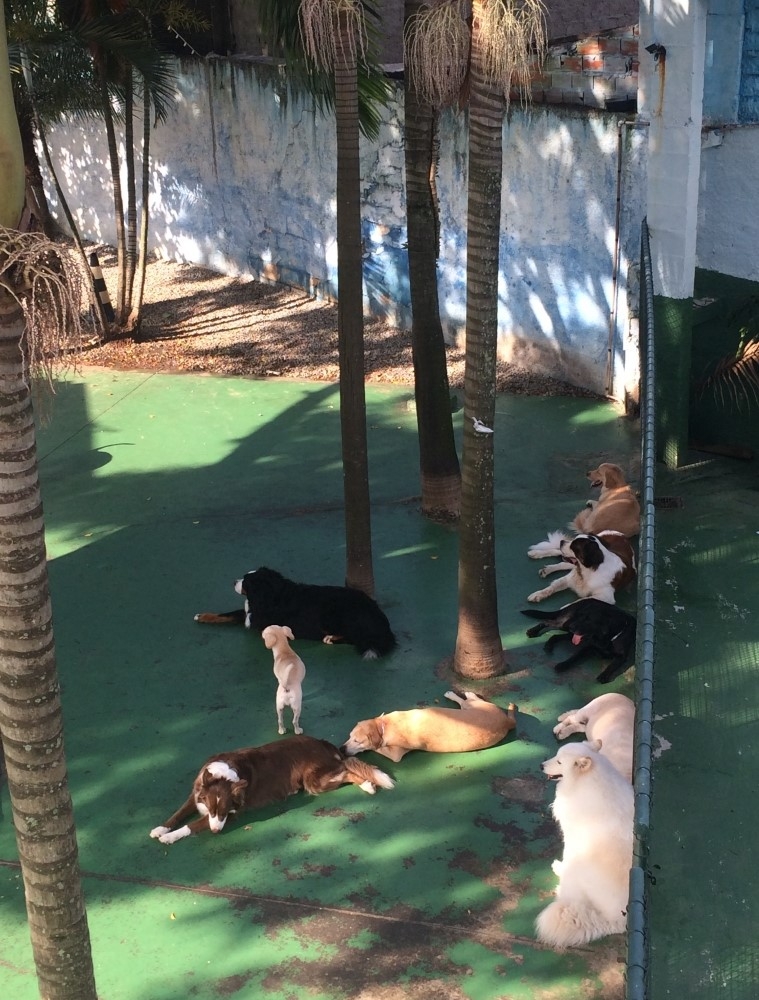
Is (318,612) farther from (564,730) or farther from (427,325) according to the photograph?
(427,325)

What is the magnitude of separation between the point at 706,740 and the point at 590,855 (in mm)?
2152

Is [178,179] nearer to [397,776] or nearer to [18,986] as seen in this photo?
[397,776]

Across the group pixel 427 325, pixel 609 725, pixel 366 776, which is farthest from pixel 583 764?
pixel 427 325

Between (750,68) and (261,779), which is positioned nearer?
(261,779)

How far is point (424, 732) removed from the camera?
7629 mm

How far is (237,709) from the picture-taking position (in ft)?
27.3

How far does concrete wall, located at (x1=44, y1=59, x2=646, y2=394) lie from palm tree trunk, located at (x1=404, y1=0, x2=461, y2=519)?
3116mm

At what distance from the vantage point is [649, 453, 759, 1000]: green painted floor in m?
6.11

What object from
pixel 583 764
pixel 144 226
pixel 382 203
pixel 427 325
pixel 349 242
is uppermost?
pixel 349 242

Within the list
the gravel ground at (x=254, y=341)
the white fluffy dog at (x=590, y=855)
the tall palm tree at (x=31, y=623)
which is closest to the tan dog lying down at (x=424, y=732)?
the white fluffy dog at (x=590, y=855)

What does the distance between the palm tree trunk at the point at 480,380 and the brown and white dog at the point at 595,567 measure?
113 centimetres

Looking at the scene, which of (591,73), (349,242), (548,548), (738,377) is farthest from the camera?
(591,73)

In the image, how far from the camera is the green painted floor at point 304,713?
241 inches

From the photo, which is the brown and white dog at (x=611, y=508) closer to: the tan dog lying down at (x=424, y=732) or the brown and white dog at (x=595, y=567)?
the brown and white dog at (x=595, y=567)
